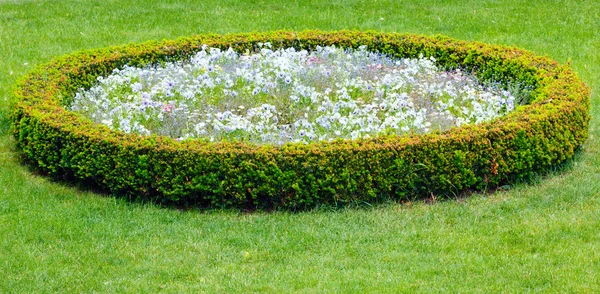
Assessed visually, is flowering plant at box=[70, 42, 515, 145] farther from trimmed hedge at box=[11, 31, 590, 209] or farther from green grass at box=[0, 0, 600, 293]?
green grass at box=[0, 0, 600, 293]

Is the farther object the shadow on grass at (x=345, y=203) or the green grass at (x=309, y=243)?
the shadow on grass at (x=345, y=203)

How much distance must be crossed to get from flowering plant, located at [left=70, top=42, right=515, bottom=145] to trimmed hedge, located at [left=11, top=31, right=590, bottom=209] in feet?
1.54

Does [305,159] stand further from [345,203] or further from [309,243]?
[309,243]

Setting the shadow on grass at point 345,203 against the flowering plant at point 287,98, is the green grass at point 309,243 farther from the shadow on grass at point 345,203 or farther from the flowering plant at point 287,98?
the flowering plant at point 287,98

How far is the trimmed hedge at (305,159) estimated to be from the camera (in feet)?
23.2

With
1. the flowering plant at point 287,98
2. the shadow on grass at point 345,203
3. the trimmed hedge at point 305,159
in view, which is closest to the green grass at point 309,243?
the shadow on grass at point 345,203

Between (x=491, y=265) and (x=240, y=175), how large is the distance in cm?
211

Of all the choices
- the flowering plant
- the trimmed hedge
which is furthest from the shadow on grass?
the flowering plant

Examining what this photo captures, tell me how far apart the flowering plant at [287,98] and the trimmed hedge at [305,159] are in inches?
18.5

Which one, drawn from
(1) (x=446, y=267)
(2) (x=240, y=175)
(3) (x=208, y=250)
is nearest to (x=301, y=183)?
(2) (x=240, y=175)

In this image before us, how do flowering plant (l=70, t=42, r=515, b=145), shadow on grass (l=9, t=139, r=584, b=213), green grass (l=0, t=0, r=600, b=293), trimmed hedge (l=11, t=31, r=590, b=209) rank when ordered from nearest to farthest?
green grass (l=0, t=0, r=600, b=293)
trimmed hedge (l=11, t=31, r=590, b=209)
shadow on grass (l=9, t=139, r=584, b=213)
flowering plant (l=70, t=42, r=515, b=145)

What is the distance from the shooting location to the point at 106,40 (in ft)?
41.8

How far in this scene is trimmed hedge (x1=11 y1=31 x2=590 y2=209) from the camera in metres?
7.07

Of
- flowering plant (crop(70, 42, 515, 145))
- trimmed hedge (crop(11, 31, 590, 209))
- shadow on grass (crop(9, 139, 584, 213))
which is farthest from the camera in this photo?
flowering plant (crop(70, 42, 515, 145))
